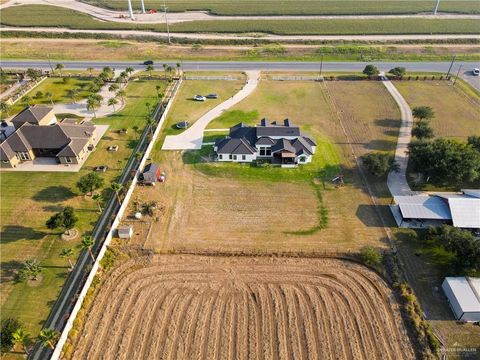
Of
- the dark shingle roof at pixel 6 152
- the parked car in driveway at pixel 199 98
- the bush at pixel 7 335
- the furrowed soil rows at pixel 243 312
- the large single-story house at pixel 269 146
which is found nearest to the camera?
the bush at pixel 7 335

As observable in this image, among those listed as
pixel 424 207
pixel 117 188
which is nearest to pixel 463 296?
pixel 424 207

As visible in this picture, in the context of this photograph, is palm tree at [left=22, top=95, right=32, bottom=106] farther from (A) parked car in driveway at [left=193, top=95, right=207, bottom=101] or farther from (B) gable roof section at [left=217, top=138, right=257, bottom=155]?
(B) gable roof section at [left=217, top=138, right=257, bottom=155]

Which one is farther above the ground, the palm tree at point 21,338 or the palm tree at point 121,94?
the palm tree at point 121,94

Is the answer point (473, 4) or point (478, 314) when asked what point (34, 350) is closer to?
point (478, 314)

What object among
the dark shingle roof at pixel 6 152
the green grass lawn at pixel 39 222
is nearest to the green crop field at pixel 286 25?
the green grass lawn at pixel 39 222

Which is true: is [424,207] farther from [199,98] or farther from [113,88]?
[113,88]

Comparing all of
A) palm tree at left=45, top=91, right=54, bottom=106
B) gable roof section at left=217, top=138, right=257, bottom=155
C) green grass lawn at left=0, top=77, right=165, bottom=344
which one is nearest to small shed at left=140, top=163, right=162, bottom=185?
green grass lawn at left=0, top=77, right=165, bottom=344

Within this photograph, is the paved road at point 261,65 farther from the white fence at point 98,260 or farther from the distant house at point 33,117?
the white fence at point 98,260
